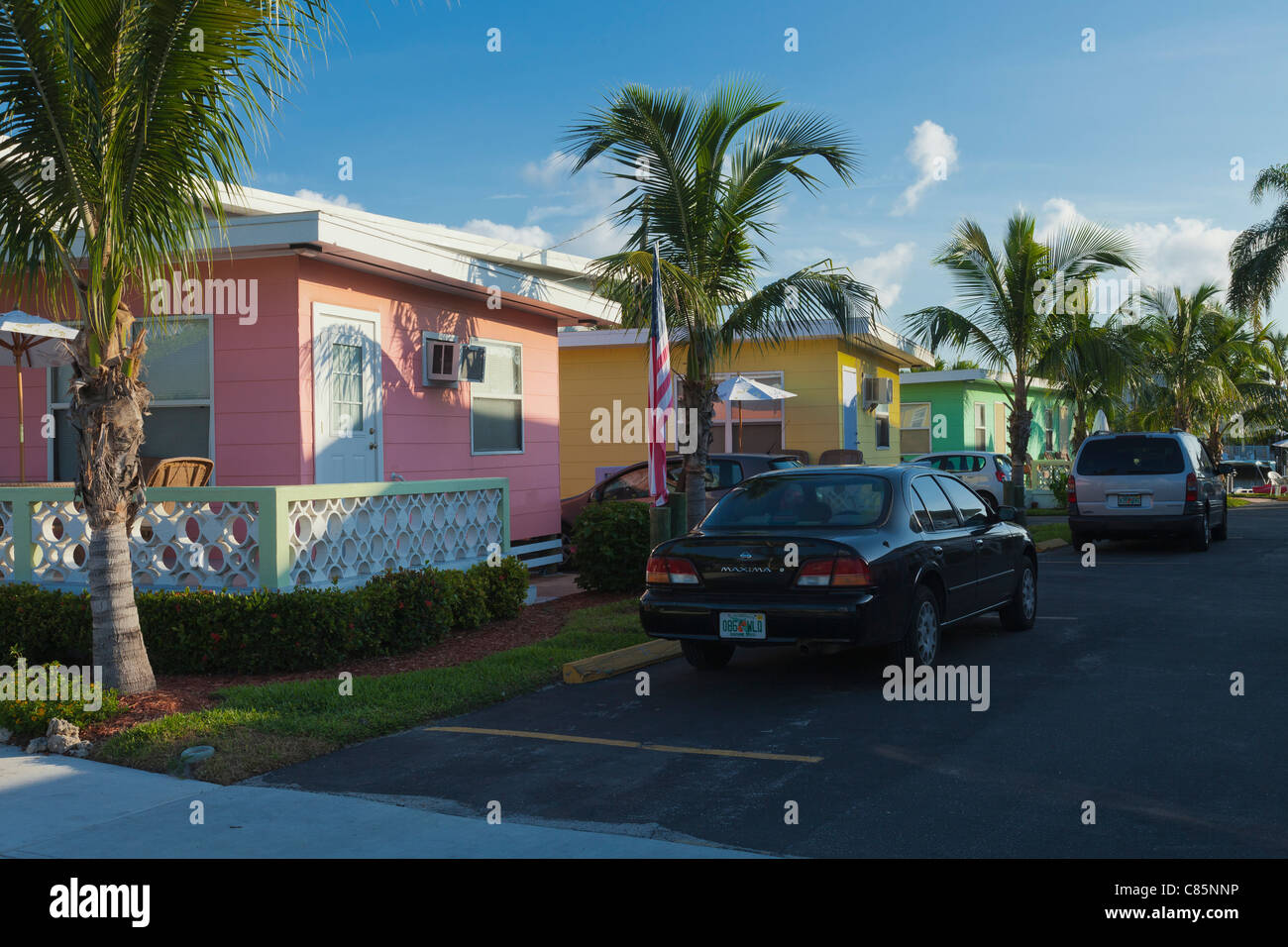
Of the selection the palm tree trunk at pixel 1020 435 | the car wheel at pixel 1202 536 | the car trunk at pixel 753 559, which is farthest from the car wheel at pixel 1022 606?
the palm tree trunk at pixel 1020 435

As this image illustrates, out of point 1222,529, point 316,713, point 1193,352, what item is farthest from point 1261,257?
point 316,713

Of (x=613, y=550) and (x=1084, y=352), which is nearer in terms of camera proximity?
(x=613, y=550)

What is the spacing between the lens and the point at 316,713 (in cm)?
739

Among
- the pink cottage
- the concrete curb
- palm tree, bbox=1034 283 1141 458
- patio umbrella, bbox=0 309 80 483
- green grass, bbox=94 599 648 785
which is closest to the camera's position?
green grass, bbox=94 599 648 785

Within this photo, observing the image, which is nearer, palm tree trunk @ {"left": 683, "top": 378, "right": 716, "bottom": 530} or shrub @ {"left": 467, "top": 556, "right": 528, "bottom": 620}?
shrub @ {"left": 467, "top": 556, "right": 528, "bottom": 620}

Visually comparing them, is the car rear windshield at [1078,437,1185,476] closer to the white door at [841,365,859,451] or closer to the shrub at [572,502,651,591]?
the white door at [841,365,859,451]

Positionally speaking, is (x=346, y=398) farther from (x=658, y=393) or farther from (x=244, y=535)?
(x=658, y=393)

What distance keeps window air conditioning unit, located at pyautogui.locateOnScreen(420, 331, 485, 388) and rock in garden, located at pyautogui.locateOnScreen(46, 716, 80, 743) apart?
22.0 ft

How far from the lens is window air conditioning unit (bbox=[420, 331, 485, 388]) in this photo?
1319cm

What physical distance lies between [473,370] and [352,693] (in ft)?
21.4

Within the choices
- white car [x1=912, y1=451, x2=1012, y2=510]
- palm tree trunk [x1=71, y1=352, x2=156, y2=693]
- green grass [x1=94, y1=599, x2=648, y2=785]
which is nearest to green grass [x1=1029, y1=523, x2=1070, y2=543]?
white car [x1=912, y1=451, x2=1012, y2=510]

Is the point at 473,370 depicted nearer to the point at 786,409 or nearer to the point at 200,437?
→ the point at 200,437

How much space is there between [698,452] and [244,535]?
4732 millimetres
